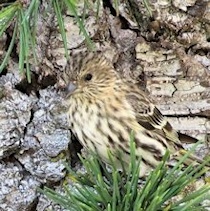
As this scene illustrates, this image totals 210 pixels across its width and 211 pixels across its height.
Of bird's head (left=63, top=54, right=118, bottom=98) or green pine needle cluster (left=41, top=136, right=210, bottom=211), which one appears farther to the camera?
bird's head (left=63, top=54, right=118, bottom=98)

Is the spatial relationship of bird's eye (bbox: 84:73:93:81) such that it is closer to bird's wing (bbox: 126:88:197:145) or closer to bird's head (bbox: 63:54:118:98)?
bird's head (bbox: 63:54:118:98)

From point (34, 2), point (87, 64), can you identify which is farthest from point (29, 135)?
point (34, 2)

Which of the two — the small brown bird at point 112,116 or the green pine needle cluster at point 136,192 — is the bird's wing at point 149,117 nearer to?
the small brown bird at point 112,116

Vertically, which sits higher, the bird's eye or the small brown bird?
the bird's eye

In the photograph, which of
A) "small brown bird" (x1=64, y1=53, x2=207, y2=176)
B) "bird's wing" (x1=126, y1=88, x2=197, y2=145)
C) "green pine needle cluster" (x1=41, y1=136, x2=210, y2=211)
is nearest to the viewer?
"green pine needle cluster" (x1=41, y1=136, x2=210, y2=211)

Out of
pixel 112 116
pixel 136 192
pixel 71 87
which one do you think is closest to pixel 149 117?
pixel 112 116

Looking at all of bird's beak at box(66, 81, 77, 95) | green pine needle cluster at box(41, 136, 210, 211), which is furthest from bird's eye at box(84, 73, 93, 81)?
green pine needle cluster at box(41, 136, 210, 211)

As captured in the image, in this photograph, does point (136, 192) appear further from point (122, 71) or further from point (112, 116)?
point (122, 71)

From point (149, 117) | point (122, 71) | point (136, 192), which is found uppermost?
point (136, 192)

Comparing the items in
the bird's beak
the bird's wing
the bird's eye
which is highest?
the bird's beak
